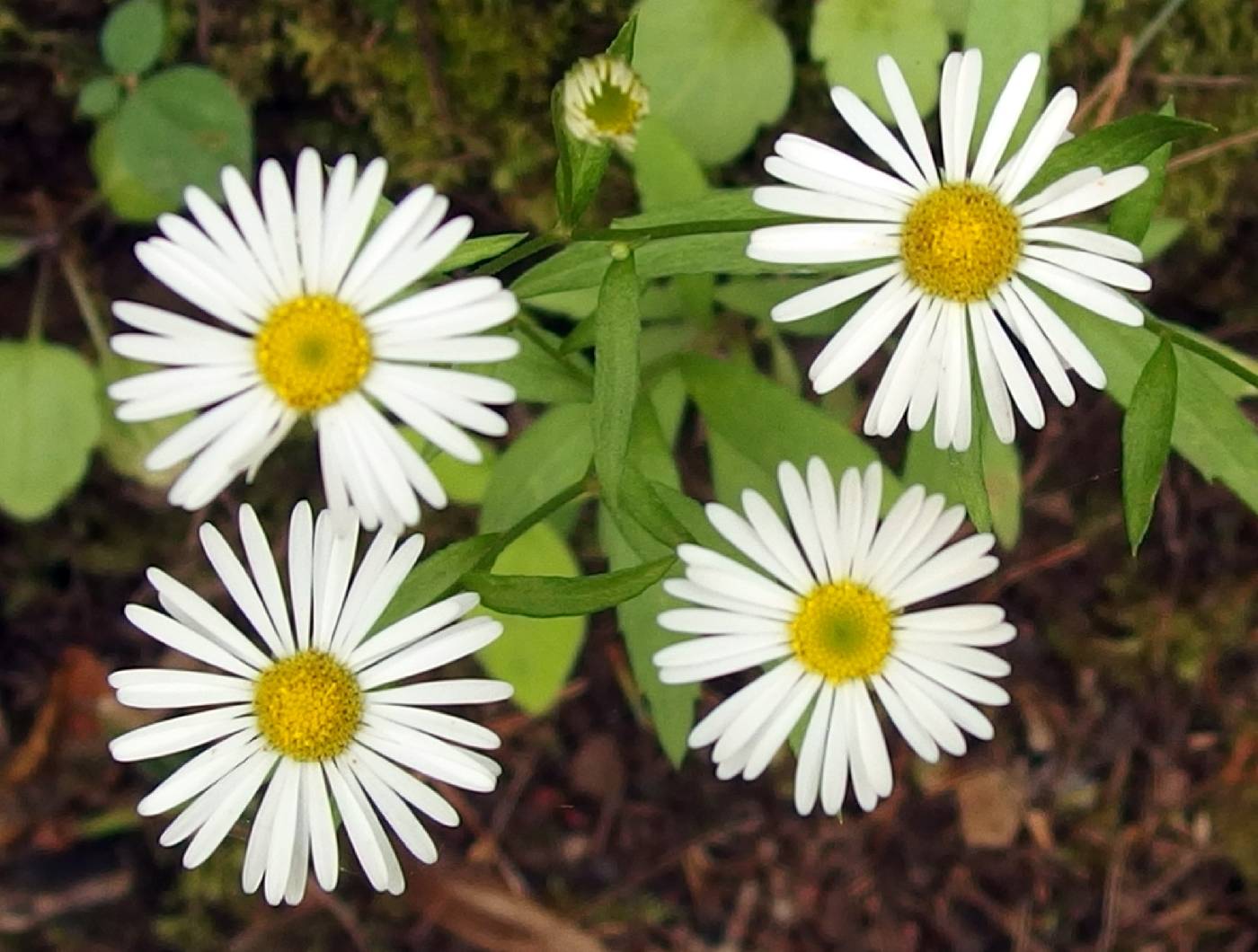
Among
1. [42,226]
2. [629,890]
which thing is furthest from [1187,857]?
[42,226]

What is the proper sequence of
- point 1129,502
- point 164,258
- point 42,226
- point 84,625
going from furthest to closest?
point 84,625 < point 42,226 < point 1129,502 < point 164,258

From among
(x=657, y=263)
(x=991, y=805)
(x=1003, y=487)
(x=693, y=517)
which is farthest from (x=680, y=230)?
(x=991, y=805)

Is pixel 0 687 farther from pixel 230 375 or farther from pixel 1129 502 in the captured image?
pixel 1129 502

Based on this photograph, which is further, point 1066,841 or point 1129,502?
point 1066,841

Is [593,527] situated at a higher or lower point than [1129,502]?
higher

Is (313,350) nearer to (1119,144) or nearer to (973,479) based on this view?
(973,479)

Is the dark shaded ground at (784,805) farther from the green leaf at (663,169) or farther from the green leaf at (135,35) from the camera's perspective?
the green leaf at (663,169)

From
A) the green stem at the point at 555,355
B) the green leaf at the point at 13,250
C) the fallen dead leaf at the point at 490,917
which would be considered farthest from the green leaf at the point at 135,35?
the fallen dead leaf at the point at 490,917
